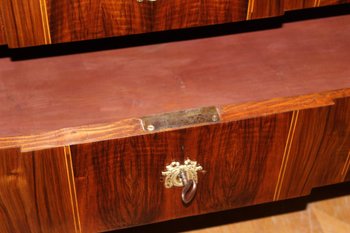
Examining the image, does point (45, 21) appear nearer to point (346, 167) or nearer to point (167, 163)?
point (167, 163)

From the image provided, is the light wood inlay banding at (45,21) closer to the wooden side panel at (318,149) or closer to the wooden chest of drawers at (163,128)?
the wooden chest of drawers at (163,128)

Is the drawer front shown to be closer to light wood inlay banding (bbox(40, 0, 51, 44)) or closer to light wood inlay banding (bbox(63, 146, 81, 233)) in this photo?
light wood inlay banding (bbox(63, 146, 81, 233))

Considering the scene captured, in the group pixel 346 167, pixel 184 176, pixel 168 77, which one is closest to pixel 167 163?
pixel 184 176

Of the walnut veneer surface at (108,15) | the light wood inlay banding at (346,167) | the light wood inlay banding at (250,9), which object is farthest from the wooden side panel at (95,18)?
the light wood inlay banding at (346,167)

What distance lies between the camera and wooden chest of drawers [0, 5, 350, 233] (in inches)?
25.0

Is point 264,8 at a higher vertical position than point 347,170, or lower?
higher

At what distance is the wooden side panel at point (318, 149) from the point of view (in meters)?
0.68

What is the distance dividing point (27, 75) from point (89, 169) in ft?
0.65

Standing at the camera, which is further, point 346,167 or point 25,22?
point 346,167

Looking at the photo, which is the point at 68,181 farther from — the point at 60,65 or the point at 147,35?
the point at 147,35

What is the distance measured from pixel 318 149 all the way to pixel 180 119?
7.6 inches

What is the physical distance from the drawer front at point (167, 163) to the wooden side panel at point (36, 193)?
2 centimetres

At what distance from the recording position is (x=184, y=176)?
678mm

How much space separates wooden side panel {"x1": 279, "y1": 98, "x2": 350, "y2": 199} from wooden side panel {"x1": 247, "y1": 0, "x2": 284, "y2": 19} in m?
0.15
